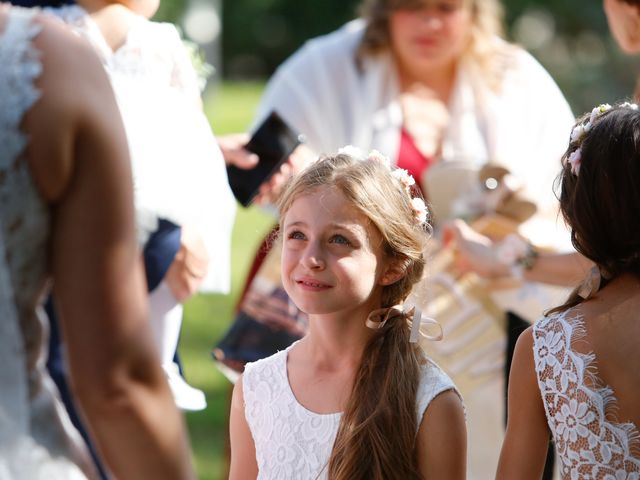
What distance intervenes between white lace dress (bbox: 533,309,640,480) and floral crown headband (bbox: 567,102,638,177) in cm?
32

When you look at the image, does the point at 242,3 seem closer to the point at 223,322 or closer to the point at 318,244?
the point at 223,322

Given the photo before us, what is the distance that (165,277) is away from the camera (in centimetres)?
300

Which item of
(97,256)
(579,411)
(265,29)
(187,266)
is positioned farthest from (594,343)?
(265,29)

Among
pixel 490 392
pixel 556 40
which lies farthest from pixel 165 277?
pixel 556 40

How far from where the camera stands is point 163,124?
2.87 meters

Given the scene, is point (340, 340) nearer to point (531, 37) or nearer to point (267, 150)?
point (267, 150)

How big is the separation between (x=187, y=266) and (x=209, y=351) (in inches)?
179

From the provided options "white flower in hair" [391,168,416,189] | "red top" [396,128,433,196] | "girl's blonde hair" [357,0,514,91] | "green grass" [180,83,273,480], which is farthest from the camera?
"green grass" [180,83,273,480]

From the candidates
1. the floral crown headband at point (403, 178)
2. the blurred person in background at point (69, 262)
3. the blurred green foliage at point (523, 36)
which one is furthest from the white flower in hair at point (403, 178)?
the blurred green foliage at point (523, 36)

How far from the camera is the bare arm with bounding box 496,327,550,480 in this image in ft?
8.52

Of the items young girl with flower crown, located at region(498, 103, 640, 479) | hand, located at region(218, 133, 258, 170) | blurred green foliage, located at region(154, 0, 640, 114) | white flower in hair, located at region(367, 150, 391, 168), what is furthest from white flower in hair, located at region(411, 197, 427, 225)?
blurred green foliage, located at region(154, 0, 640, 114)

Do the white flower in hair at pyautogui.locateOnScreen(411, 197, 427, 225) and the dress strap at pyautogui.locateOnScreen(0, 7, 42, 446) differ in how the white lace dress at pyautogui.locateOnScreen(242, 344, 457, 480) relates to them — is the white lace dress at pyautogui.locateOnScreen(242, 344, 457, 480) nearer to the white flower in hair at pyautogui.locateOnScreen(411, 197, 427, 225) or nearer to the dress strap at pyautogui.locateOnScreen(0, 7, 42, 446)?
the white flower in hair at pyautogui.locateOnScreen(411, 197, 427, 225)

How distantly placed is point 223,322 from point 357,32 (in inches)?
159

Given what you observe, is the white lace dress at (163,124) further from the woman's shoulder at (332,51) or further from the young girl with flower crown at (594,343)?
the woman's shoulder at (332,51)
